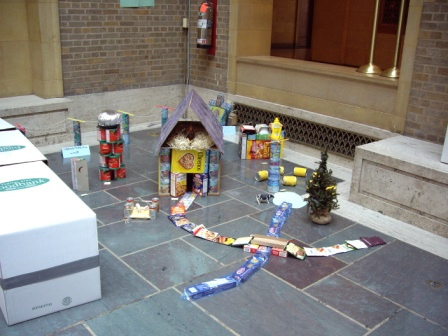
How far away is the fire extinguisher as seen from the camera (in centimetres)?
853

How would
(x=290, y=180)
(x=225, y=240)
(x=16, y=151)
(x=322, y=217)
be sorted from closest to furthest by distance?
1. (x=16, y=151)
2. (x=225, y=240)
3. (x=322, y=217)
4. (x=290, y=180)

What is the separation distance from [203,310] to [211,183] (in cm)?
226

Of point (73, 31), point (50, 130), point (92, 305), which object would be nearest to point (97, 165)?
point (50, 130)

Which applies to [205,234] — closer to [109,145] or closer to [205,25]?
[109,145]

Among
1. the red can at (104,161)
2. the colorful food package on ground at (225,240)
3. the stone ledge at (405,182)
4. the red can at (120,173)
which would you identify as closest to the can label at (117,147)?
the red can at (104,161)

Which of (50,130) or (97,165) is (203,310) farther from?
(50,130)

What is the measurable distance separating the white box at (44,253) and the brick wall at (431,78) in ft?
14.3

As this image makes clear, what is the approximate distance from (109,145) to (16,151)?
1586mm

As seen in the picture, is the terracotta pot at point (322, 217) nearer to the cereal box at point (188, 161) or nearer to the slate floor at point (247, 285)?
the slate floor at point (247, 285)

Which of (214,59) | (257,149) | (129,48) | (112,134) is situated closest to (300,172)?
(257,149)

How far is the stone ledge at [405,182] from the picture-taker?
16.5ft

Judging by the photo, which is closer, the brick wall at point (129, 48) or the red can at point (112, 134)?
the red can at point (112, 134)

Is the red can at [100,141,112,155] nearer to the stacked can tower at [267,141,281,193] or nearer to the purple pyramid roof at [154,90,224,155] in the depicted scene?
the purple pyramid roof at [154,90,224,155]

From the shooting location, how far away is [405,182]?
5.27 meters
